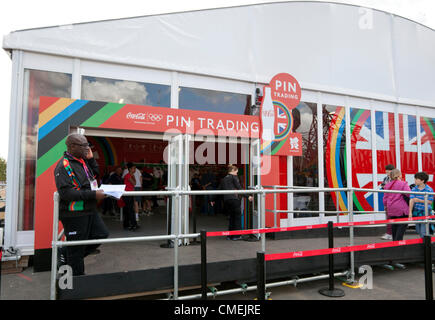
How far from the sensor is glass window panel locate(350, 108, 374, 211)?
8.29m

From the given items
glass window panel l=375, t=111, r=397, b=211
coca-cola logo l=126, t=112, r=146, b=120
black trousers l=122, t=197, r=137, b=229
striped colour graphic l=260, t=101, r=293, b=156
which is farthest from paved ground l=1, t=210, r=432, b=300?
glass window panel l=375, t=111, r=397, b=211

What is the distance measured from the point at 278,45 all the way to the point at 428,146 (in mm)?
6085

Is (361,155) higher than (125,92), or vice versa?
(125,92)

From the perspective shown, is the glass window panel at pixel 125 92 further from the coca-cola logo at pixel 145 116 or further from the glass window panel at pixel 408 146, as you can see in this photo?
the glass window panel at pixel 408 146

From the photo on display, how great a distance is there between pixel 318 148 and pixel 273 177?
1.88 metres

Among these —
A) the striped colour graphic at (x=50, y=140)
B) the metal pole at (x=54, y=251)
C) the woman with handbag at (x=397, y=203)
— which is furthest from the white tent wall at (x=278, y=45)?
the metal pole at (x=54, y=251)

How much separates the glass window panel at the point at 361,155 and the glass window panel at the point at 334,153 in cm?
35

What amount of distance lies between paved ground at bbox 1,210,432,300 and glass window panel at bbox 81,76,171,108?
2863mm

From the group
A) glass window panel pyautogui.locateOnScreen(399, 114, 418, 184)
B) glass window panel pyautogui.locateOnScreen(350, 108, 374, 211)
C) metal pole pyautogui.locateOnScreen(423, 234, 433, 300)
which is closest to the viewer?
metal pole pyautogui.locateOnScreen(423, 234, 433, 300)

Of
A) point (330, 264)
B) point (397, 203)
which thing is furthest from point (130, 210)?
point (397, 203)

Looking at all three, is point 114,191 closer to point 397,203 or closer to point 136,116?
point 136,116

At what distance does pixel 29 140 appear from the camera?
209 inches

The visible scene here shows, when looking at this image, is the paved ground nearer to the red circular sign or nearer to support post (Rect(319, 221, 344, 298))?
support post (Rect(319, 221, 344, 298))

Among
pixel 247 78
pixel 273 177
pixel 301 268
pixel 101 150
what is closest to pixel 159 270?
pixel 301 268
